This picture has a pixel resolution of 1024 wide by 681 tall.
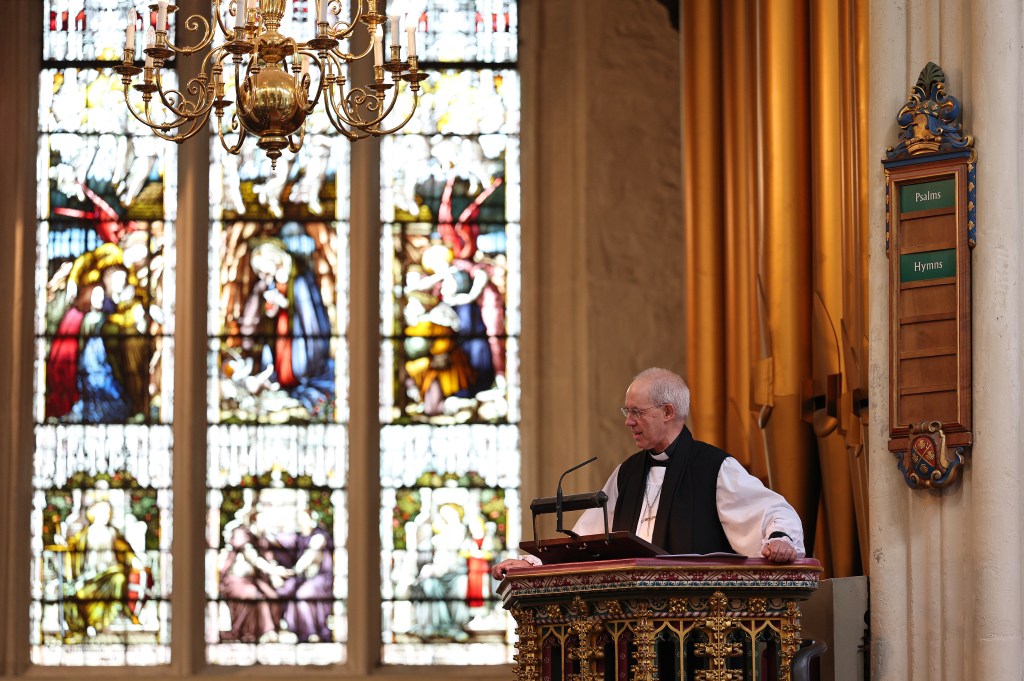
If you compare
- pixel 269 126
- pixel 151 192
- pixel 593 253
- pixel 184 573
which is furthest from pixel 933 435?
pixel 151 192

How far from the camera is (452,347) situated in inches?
363

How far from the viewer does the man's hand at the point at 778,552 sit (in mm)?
5227

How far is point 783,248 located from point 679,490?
149 centimetres

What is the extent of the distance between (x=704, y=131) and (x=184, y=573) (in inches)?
123

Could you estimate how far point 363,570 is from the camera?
880 centimetres

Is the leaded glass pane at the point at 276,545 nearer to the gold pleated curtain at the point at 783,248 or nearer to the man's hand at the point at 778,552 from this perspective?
the gold pleated curtain at the point at 783,248

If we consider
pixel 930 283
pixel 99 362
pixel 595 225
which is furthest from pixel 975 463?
pixel 99 362

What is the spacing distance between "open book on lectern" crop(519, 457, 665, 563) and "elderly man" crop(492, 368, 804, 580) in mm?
234

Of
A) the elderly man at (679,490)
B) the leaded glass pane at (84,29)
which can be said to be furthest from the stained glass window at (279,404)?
the elderly man at (679,490)

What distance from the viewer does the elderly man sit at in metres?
5.84

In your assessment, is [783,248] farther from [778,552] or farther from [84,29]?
[84,29]

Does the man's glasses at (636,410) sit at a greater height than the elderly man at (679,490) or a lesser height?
greater

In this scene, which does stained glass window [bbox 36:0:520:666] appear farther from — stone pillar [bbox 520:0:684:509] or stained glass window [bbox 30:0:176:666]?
stone pillar [bbox 520:0:684:509]

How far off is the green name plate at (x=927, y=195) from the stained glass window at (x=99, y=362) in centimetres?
441
